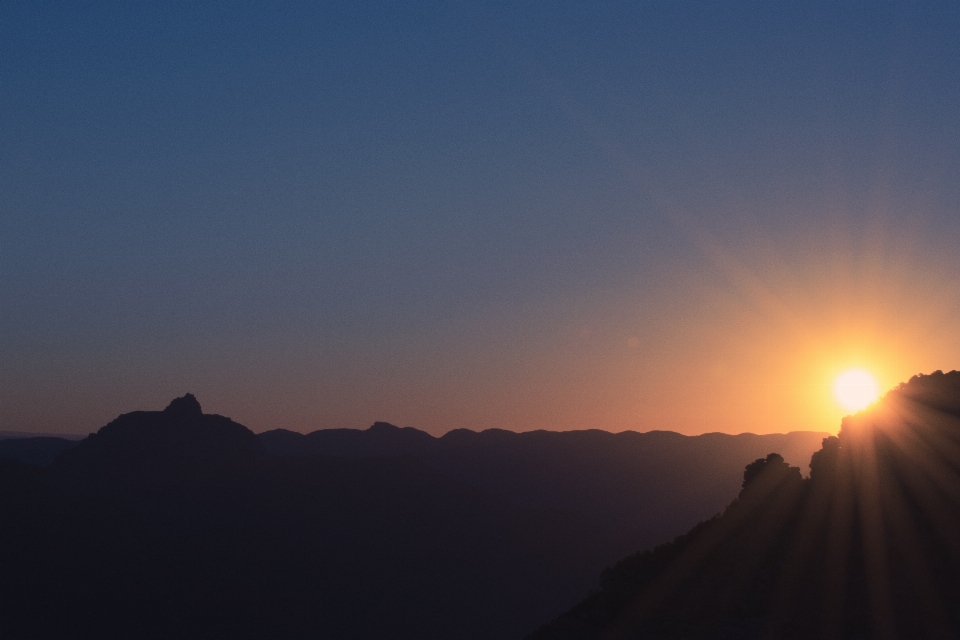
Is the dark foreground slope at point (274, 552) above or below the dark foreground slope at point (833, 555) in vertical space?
below

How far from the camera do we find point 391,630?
123000mm

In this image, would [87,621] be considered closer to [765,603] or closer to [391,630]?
[391,630]

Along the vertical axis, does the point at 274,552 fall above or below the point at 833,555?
below

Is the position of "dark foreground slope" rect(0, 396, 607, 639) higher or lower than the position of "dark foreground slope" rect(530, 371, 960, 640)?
lower

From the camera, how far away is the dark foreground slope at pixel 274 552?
402ft

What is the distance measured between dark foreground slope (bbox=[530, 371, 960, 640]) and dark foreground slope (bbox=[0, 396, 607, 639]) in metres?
101

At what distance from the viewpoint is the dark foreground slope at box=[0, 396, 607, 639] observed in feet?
402

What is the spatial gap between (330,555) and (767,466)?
4797 inches

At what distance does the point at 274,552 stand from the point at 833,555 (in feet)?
423

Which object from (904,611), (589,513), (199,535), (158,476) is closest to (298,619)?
(199,535)

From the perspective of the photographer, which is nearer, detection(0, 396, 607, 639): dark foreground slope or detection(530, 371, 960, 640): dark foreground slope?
detection(530, 371, 960, 640): dark foreground slope

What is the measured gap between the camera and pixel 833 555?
2216 centimetres

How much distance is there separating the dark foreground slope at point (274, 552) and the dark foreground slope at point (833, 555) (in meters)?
101

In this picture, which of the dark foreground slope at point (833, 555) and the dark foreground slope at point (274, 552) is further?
the dark foreground slope at point (274, 552)
